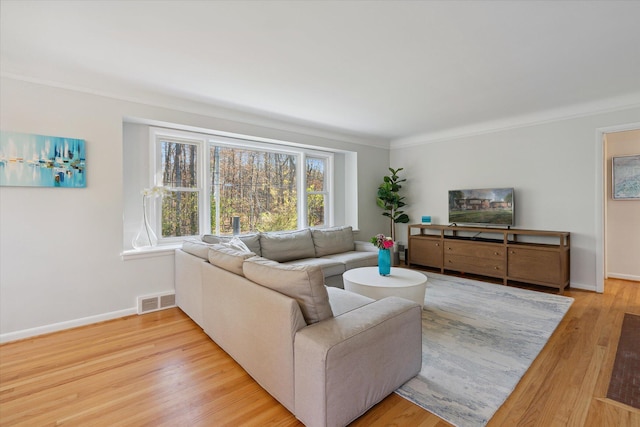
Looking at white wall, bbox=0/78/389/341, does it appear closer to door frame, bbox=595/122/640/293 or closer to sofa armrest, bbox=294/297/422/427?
sofa armrest, bbox=294/297/422/427

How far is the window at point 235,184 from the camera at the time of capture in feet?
12.4

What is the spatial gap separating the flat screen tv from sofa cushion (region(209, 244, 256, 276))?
3902 millimetres

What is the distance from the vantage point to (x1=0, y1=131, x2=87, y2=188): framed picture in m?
2.55

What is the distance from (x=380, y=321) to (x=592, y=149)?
4.15 m

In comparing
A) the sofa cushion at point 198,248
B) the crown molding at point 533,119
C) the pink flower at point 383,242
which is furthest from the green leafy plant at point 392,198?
the sofa cushion at point 198,248

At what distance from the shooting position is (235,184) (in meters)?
4.37

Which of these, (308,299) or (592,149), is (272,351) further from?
(592,149)

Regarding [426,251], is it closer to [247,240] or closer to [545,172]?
[545,172]

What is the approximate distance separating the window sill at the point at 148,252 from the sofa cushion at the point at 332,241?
6.33ft

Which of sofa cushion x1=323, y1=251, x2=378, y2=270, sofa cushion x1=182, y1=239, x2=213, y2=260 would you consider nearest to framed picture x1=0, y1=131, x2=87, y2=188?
sofa cushion x1=182, y1=239, x2=213, y2=260

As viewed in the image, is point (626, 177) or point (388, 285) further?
point (626, 177)

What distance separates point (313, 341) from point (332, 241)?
312 cm

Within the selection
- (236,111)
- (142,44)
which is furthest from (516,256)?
(142,44)

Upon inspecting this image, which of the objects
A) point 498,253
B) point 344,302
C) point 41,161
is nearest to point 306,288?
point 344,302
